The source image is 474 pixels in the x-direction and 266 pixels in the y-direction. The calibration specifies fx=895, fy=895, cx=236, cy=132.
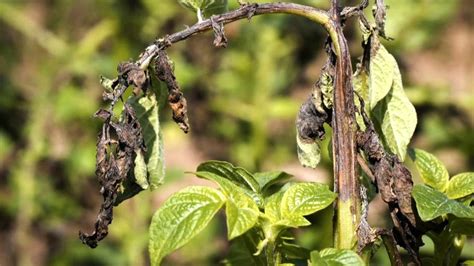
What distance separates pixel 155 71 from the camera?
42.8 inches

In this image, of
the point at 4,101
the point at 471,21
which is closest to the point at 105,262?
the point at 4,101

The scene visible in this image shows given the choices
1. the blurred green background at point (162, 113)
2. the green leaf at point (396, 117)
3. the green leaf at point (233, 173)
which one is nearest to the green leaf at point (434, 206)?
the green leaf at point (396, 117)

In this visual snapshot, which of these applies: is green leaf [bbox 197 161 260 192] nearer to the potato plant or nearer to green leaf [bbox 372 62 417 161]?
the potato plant

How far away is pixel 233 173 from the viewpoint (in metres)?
1.14

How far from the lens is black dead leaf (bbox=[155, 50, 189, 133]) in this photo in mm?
1076

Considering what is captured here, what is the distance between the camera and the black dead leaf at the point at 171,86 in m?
1.08

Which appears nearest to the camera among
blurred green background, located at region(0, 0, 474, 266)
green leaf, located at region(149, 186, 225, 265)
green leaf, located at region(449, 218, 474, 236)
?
green leaf, located at region(149, 186, 225, 265)

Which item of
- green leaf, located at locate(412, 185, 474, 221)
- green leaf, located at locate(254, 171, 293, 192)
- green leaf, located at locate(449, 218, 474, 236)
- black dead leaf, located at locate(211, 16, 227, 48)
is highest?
black dead leaf, located at locate(211, 16, 227, 48)

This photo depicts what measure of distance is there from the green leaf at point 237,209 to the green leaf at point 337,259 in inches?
3.1

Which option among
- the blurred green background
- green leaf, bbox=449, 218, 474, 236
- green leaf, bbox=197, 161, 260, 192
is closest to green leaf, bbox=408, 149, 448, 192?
green leaf, bbox=449, 218, 474, 236

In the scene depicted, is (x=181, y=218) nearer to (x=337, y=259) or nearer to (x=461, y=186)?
(x=337, y=259)

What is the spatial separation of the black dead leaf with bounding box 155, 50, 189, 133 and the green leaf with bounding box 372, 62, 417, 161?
0.81 feet

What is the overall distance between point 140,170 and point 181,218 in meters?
0.14

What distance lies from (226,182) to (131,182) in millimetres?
144
